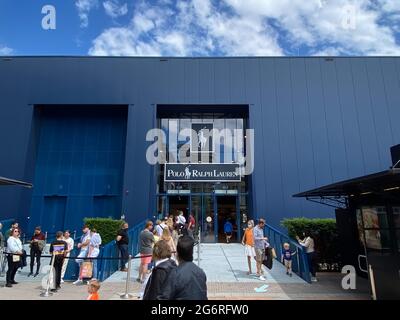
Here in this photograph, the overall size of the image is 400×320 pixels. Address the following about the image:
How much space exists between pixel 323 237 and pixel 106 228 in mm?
9681

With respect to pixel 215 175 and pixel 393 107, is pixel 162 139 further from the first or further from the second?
pixel 393 107

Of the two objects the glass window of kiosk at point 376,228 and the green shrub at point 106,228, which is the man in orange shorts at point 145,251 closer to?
the green shrub at point 106,228

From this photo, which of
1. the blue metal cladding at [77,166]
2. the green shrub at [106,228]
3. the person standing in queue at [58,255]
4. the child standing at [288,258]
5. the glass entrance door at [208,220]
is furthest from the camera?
the blue metal cladding at [77,166]

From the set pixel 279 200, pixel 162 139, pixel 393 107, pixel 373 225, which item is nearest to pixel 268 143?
pixel 279 200

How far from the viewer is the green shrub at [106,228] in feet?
42.0

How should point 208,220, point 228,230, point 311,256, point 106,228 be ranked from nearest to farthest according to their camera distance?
1. point 311,256
2. point 106,228
3. point 228,230
4. point 208,220

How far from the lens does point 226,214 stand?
18734 mm

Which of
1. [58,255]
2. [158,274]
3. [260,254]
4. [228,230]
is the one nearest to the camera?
[158,274]

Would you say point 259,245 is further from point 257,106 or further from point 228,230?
point 257,106

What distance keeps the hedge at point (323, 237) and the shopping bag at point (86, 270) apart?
804cm

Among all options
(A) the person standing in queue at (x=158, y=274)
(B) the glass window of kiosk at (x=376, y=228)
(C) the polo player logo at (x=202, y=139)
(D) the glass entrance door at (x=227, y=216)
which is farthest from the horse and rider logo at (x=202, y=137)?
(A) the person standing in queue at (x=158, y=274)

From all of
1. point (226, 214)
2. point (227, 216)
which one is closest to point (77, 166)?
point (226, 214)

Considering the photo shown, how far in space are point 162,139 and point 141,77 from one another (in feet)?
15.4

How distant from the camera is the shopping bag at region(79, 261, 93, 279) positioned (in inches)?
343
